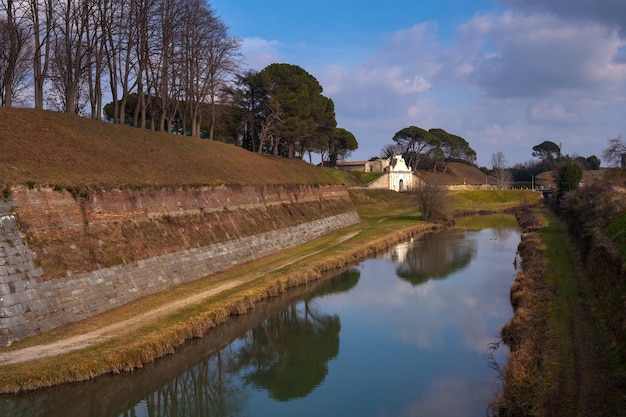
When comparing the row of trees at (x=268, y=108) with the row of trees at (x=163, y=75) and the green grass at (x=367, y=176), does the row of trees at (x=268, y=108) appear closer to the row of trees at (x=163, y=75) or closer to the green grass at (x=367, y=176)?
the row of trees at (x=163, y=75)

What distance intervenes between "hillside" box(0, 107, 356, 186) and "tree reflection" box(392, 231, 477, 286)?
450 inches

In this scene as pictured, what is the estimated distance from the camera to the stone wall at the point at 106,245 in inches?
566

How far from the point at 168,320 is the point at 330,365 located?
5.42m

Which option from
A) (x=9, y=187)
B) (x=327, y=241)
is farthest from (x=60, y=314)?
(x=327, y=241)

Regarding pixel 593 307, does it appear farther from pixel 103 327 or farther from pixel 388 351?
pixel 103 327

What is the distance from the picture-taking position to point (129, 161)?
83.1ft

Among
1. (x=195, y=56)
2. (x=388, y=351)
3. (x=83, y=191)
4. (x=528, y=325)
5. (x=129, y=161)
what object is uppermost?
(x=195, y=56)

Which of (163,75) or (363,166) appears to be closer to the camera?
(163,75)

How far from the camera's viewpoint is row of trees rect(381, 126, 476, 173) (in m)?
89.9

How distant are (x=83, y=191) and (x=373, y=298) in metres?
12.8

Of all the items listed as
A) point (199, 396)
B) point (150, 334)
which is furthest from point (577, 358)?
point (150, 334)

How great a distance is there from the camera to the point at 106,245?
18297 mm

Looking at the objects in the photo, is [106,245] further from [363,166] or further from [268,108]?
[363,166]

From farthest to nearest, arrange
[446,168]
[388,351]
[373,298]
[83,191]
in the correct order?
[446,168], [373,298], [83,191], [388,351]
